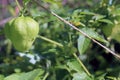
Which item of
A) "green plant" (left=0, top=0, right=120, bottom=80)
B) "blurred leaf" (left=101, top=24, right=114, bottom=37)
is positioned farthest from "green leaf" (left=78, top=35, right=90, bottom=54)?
"blurred leaf" (left=101, top=24, right=114, bottom=37)

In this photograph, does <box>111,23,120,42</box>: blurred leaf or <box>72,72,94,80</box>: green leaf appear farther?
<box>111,23,120,42</box>: blurred leaf

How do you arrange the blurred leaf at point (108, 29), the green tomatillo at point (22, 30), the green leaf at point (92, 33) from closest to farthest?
1. the green tomatillo at point (22, 30)
2. the green leaf at point (92, 33)
3. the blurred leaf at point (108, 29)

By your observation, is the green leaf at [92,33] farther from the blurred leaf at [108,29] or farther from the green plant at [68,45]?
the blurred leaf at [108,29]

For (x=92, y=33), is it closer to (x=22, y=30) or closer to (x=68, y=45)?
(x=68, y=45)

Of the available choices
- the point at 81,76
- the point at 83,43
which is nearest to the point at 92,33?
the point at 83,43

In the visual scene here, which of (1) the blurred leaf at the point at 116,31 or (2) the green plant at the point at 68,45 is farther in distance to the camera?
(1) the blurred leaf at the point at 116,31

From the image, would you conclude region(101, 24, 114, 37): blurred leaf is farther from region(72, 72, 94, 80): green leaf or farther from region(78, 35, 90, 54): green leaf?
region(72, 72, 94, 80): green leaf

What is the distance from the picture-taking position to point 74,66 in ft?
4.25

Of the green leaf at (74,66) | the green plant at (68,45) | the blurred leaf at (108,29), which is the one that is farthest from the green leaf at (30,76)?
the blurred leaf at (108,29)

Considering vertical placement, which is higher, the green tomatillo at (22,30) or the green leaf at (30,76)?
the green tomatillo at (22,30)

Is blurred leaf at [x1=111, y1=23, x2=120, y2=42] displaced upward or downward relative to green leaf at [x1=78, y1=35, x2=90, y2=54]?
downward

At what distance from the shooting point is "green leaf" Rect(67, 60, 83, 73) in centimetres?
129

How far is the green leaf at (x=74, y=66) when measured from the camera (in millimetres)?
1287

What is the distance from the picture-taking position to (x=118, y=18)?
4.66ft
